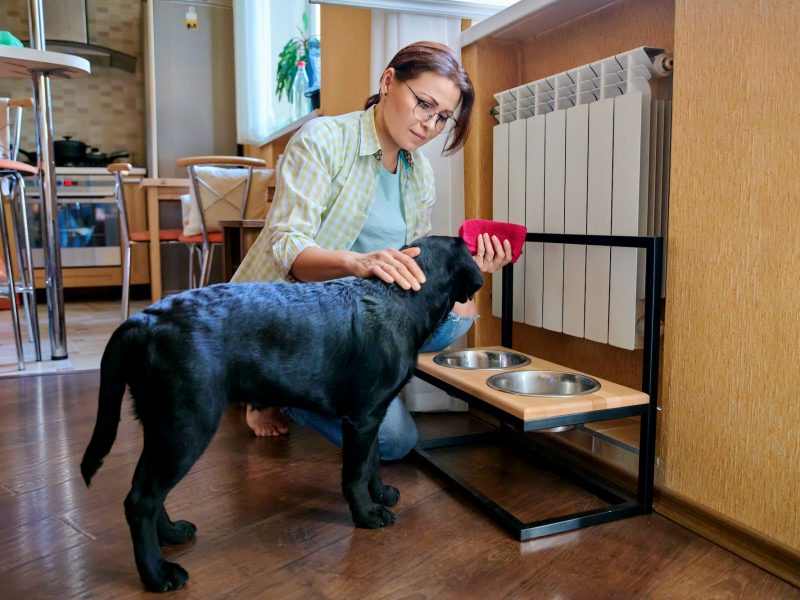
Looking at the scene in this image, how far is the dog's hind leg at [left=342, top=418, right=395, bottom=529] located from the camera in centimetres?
129

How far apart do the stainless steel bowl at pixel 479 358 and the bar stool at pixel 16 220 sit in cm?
196

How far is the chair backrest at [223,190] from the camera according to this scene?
3.70m

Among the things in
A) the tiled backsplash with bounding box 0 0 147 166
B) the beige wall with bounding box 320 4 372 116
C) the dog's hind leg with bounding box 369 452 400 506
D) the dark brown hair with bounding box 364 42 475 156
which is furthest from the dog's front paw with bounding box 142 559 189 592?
the tiled backsplash with bounding box 0 0 147 166

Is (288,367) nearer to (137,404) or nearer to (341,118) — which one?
(137,404)

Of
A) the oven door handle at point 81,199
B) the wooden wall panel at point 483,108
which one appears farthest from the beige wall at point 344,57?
the oven door handle at point 81,199

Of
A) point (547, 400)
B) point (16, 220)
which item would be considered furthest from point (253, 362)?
point (16, 220)

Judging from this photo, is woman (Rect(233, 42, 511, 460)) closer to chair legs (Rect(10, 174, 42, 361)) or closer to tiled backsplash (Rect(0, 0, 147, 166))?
chair legs (Rect(10, 174, 42, 361))

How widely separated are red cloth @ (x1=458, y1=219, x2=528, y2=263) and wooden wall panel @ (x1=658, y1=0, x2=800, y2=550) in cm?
32

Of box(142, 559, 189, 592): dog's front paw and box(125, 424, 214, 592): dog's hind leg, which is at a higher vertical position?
box(125, 424, 214, 592): dog's hind leg

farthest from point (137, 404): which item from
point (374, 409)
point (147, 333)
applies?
point (374, 409)

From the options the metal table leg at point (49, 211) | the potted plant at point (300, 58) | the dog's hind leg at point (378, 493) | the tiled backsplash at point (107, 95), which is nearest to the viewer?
the dog's hind leg at point (378, 493)

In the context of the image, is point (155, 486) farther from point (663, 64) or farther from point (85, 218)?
point (85, 218)

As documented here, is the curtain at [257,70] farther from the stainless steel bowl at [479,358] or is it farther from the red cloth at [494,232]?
the red cloth at [494,232]

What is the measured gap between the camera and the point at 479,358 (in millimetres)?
1797
